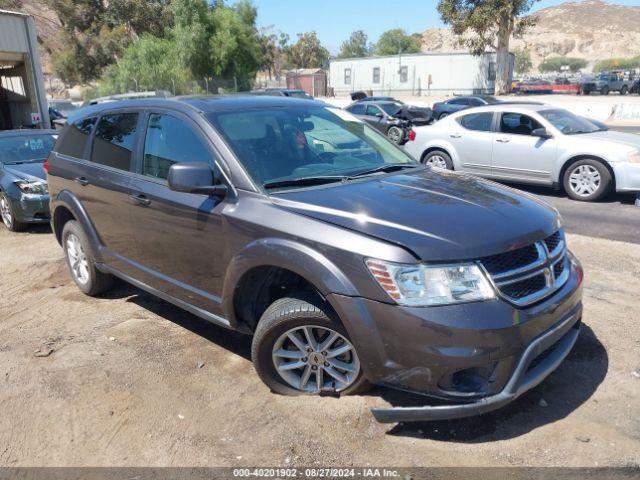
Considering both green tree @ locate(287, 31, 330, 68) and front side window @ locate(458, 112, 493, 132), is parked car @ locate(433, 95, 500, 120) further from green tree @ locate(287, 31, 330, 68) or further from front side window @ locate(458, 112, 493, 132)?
green tree @ locate(287, 31, 330, 68)

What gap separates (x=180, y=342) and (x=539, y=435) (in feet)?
8.68

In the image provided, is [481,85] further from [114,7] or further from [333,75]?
[114,7]

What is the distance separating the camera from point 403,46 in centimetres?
→ 9775

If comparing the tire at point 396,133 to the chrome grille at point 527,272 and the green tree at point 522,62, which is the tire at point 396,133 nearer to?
the chrome grille at point 527,272

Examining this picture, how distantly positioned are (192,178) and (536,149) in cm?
748

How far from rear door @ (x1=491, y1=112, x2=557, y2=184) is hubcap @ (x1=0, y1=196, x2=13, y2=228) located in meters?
7.85

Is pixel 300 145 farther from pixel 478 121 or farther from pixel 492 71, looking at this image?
pixel 492 71

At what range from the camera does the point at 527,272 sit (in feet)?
9.64

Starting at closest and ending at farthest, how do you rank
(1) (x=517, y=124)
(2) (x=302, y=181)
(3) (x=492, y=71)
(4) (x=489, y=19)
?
(2) (x=302, y=181)
(1) (x=517, y=124)
(4) (x=489, y=19)
(3) (x=492, y=71)

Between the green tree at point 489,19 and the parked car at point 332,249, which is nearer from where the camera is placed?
the parked car at point 332,249

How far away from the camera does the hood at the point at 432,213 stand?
2830 mm

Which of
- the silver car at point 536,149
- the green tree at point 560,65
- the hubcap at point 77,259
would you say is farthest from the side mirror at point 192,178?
the green tree at point 560,65

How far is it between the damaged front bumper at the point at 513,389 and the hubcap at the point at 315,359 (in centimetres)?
36

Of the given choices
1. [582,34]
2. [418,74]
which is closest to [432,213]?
[418,74]
